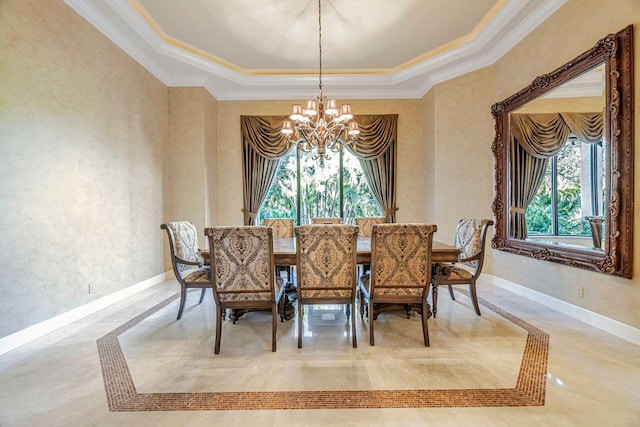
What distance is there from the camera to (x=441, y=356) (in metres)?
2.05

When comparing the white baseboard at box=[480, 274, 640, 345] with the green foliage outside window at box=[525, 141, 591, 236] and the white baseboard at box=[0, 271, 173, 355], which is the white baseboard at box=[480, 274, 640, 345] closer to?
the green foliage outside window at box=[525, 141, 591, 236]

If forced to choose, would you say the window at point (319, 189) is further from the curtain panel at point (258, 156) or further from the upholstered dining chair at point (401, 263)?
the upholstered dining chair at point (401, 263)

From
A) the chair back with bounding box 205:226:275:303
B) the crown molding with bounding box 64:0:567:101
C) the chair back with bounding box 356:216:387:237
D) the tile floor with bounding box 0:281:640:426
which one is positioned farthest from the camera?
the chair back with bounding box 356:216:387:237

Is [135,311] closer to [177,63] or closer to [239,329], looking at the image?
[239,329]

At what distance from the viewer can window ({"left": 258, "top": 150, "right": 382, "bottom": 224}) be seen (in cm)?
514

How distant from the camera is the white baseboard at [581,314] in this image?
2229mm

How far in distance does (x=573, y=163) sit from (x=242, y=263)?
3.30m

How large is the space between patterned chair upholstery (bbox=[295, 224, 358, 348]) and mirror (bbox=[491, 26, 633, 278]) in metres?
2.24

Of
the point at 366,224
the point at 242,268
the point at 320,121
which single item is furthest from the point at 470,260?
the point at 242,268

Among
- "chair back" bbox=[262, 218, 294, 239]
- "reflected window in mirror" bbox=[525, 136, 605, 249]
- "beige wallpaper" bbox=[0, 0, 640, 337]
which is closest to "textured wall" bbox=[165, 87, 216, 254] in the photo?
"beige wallpaper" bbox=[0, 0, 640, 337]

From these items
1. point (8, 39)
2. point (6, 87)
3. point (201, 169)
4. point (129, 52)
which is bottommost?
point (201, 169)

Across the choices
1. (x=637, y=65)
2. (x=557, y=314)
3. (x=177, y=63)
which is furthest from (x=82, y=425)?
(x=637, y=65)

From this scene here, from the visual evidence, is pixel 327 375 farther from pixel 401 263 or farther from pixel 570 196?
pixel 570 196

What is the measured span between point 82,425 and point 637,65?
4475 millimetres
